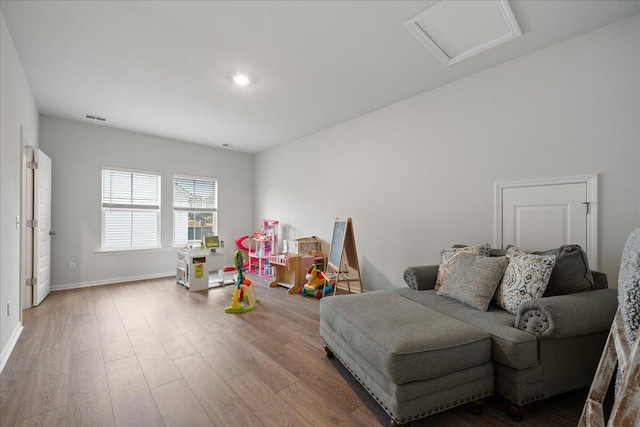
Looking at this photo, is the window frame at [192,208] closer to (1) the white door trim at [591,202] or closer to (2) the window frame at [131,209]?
(2) the window frame at [131,209]

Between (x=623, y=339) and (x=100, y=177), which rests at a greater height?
(x=100, y=177)

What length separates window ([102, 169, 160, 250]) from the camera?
4684mm

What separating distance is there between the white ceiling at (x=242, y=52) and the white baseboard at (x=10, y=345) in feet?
8.61

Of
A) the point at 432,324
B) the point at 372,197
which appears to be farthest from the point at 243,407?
the point at 372,197

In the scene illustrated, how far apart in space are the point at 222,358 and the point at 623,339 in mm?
2384

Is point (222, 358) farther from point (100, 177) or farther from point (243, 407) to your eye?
point (100, 177)

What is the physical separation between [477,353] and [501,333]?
0.65 feet

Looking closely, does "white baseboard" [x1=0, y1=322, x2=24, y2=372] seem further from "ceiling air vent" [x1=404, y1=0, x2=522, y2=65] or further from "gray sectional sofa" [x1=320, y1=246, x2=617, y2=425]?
"ceiling air vent" [x1=404, y1=0, x2=522, y2=65]

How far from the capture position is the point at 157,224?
519 centimetres

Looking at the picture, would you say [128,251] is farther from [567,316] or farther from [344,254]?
[567,316]

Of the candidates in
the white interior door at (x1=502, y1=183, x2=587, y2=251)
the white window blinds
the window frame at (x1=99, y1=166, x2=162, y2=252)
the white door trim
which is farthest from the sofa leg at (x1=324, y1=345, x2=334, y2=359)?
the white window blinds

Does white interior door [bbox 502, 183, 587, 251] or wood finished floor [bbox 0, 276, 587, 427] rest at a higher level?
white interior door [bbox 502, 183, 587, 251]

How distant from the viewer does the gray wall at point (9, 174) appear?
2.14 metres

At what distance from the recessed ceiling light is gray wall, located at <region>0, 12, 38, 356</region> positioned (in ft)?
5.78
